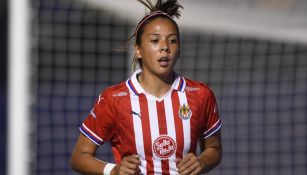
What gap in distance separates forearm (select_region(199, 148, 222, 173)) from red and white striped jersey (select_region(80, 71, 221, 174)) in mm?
62

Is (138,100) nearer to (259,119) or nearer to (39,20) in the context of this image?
(39,20)

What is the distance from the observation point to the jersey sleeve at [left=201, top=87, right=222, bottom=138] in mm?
3611

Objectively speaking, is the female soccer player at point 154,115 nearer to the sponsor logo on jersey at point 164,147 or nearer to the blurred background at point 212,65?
the sponsor logo on jersey at point 164,147

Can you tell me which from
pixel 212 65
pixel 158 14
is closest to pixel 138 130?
pixel 158 14

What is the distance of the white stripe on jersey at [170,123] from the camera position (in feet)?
11.4

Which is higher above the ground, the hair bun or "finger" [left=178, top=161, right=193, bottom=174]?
the hair bun

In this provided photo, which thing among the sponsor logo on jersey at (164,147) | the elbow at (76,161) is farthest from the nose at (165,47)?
the elbow at (76,161)

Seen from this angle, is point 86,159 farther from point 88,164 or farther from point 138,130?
point 138,130

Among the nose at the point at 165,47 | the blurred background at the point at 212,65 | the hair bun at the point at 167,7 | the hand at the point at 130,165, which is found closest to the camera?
the hand at the point at 130,165

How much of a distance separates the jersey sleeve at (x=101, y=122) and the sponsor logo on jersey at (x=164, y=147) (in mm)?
217

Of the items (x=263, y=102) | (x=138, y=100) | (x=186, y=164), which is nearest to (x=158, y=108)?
(x=138, y=100)

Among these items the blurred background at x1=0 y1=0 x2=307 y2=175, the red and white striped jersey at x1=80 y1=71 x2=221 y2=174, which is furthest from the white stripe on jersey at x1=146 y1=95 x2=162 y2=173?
the blurred background at x1=0 y1=0 x2=307 y2=175

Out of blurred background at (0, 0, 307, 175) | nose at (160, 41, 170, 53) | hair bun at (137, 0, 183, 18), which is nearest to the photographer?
nose at (160, 41, 170, 53)

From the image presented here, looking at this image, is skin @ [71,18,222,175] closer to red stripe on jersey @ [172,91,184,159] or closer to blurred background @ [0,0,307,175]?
red stripe on jersey @ [172,91,184,159]
